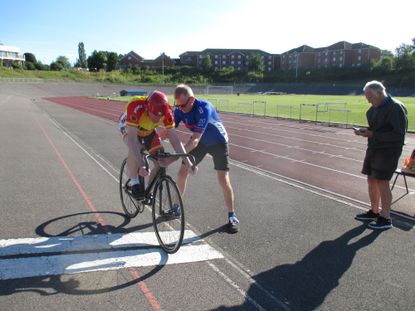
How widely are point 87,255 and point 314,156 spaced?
8.41m

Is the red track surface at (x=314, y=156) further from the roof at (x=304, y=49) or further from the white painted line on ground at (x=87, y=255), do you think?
the roof at (x=304, y=49)

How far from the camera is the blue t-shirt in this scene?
4.82 m

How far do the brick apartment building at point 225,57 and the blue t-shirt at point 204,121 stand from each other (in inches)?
5455

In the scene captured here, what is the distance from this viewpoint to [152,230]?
5039 mm

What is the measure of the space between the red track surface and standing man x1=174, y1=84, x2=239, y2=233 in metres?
2.92

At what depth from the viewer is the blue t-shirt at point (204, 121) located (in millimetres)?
4816

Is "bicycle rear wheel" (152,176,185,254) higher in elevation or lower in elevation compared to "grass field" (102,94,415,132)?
higher

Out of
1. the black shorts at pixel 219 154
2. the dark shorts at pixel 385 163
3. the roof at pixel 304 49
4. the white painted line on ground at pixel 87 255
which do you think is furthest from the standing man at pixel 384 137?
the roof at pixel 304 49

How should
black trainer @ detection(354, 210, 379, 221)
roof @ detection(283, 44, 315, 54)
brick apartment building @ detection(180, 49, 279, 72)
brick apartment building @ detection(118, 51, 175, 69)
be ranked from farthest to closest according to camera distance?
1. brick apartment building @ detection(180, 49, 279, 72)
2. brick apartment building @ detection(118, 51, 175, 69)
3. roof @ detection(283, 44, 315, 54)
4. black trainer @ detection(354, 210, 379, 221)

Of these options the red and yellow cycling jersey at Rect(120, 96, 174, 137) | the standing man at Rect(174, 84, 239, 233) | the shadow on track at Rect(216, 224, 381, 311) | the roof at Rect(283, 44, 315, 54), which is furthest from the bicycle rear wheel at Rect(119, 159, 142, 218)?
the roof at Rect(283, 44, 315, 54)

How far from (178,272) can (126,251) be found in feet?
2.54

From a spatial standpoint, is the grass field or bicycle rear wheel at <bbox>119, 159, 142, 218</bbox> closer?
bicycle rear wheel at <bbox>119, 159, 142, 218</bbox>

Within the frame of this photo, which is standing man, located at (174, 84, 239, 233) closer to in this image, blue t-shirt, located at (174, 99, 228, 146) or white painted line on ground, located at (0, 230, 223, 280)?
blue t-shirt, located at (174, 99, 228, 146)

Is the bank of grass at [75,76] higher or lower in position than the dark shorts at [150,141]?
higher
